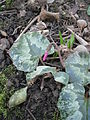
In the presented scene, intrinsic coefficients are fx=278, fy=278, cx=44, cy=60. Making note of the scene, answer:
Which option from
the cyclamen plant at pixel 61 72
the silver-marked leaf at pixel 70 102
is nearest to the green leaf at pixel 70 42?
the cyclamen plant at pixel 61 72

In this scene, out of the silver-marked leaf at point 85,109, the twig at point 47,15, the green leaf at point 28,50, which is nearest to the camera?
the silver-marked leaf at point 85,109

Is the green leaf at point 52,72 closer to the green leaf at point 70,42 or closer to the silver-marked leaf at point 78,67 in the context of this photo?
the silver-marked leaf at point 78,67

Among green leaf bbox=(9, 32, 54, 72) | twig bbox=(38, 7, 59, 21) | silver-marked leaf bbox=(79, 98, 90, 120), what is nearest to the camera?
silver-marked leaf bbox=(79, 98, 90, 120)

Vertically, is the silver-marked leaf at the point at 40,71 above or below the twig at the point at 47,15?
below

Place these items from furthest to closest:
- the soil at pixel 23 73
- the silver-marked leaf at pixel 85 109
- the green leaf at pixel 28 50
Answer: the green leaf at pixel 28 50 < the soil at pixel 23 73 < the silver-marked leaf at pixel 85 109

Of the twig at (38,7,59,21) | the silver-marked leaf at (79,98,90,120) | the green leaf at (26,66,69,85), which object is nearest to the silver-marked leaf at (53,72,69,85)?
the green leaf at (26,66,69,85)

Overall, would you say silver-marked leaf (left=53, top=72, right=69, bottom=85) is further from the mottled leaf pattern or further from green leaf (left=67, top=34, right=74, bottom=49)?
green leaf (left=67, top=34, right=74, bottom=49)

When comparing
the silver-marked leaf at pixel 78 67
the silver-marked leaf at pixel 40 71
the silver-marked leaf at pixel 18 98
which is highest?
the silver-marked leaf at pixel 40 71
